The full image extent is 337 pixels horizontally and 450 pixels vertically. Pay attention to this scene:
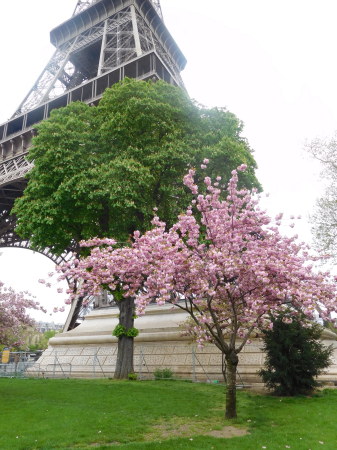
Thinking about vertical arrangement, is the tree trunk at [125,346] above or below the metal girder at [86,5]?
below

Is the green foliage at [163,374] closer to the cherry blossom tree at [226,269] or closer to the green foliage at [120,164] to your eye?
the green foliage at [120,164]

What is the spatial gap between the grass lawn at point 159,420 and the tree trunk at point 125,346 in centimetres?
391

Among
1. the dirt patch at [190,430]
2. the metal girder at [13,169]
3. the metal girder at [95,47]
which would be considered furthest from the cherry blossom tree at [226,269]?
the metal girder at [95,47]

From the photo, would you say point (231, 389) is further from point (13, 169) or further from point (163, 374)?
point (13, 169)

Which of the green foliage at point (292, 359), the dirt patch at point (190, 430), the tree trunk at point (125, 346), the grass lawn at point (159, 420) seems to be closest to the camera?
the grass lawn at point (159, 420)

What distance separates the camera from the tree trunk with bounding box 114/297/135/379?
20.9 meters

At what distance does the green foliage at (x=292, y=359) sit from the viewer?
15.4 m

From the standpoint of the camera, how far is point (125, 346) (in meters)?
21.3

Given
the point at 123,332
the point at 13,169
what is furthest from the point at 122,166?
the point at 13,169

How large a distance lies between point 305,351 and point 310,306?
6.29 metres

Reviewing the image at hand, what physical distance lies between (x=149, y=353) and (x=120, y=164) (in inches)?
519

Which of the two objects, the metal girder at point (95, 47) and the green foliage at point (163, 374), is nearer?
the green foliage at point (163, 374)

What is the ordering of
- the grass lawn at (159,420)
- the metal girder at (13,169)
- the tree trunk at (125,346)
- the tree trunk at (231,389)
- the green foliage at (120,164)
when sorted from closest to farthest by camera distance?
the grass lawn at (159,420) → the tree trunk at (231,389) → the green foliage at (120,164) → the tree trunk at (125,346) → the metal girder at (13,169)

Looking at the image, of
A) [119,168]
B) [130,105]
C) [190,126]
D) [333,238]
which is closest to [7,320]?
[119,168]
